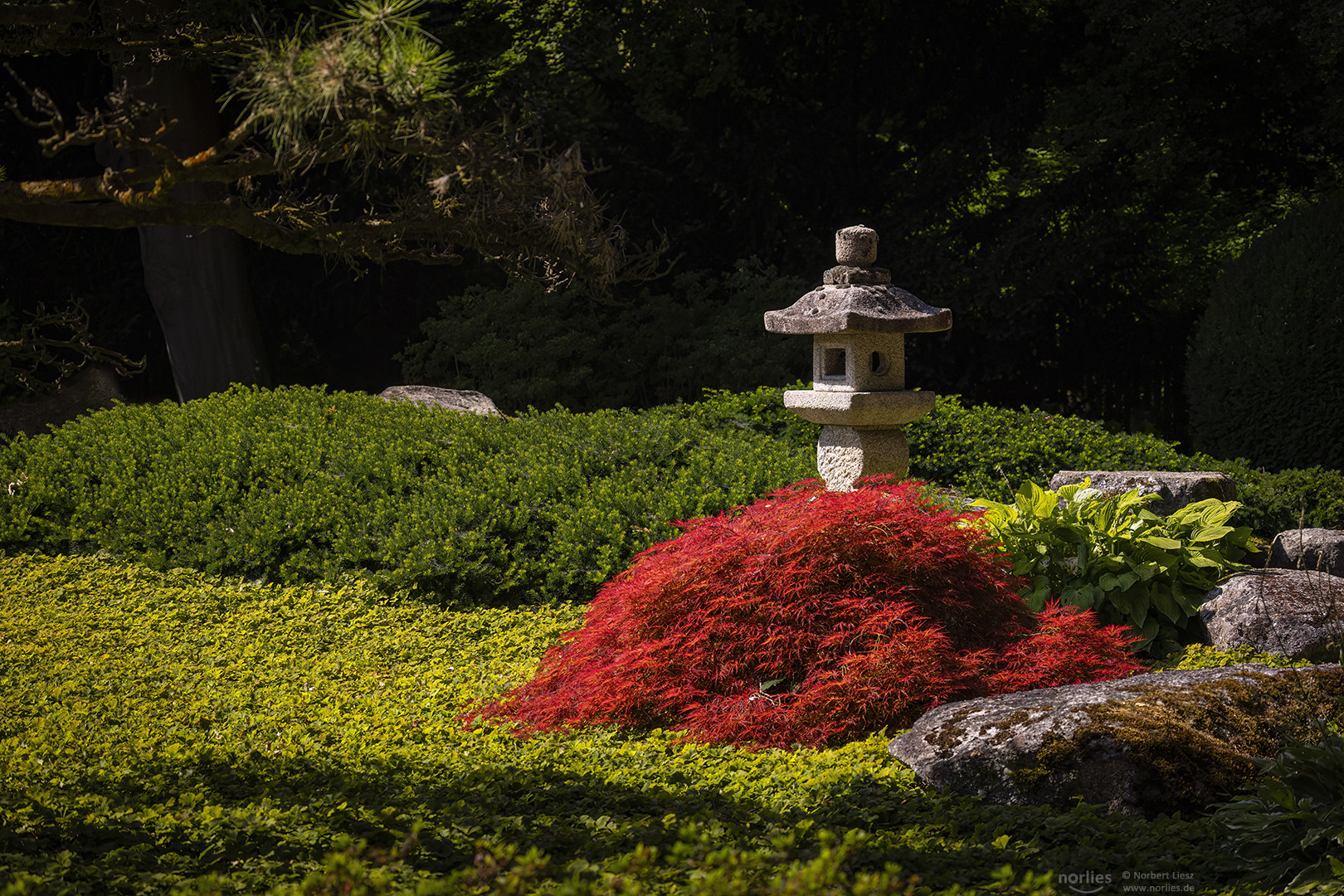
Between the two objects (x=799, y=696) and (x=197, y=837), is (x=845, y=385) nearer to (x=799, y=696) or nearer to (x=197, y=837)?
(x=799, y=696)

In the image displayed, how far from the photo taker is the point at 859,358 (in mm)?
6078

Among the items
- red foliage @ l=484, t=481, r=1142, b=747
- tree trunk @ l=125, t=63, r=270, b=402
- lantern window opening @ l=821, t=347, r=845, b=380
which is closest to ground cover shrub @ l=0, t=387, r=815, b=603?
lantern window opening @ l=821, t=347, r=845, b=380

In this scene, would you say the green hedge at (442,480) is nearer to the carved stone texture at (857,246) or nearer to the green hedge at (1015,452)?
the green hedge at (1015,452)

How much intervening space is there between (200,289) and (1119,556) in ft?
30.4

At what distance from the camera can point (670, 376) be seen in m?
12.7

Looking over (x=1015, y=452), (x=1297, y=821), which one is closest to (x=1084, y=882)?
(x=1297, y=821)

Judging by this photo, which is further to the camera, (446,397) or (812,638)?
(446,397)

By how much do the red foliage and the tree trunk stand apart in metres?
8.06

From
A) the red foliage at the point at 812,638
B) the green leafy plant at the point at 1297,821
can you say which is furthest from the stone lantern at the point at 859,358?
the green leafy plant at the point at 1297,821

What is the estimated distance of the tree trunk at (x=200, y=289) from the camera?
10.7m

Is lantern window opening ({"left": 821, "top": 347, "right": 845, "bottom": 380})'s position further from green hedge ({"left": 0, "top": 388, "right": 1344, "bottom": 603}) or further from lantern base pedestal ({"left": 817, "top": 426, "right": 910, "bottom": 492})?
green hedge ({"left": 0, "top": 388, "right": 1344, "bottom": 603})

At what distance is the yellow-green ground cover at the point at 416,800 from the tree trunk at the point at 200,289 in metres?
6.16

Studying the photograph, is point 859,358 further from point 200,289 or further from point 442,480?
point 200,289

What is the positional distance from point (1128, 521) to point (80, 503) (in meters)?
6.26
